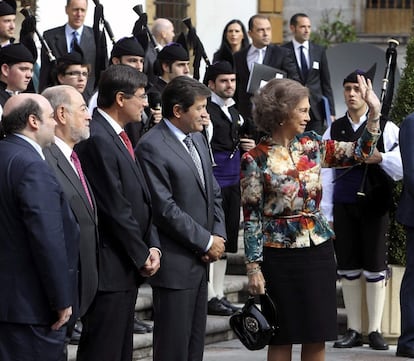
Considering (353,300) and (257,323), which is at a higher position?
(257,323)

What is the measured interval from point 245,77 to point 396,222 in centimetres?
351

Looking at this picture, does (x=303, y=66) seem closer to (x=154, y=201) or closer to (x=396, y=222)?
(x=396, y=222)

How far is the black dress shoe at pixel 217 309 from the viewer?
11016 millimetres

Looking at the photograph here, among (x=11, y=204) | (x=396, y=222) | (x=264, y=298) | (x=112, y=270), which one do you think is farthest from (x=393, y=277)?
(x=11, y=204)

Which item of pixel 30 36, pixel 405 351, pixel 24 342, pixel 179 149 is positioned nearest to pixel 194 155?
pixel 179 149

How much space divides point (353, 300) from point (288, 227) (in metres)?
2.85

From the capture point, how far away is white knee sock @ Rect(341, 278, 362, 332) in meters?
10.7

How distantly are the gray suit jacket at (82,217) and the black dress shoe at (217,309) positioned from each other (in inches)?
146

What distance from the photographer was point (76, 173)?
24.2 ft

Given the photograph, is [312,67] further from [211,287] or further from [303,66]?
[211,287]

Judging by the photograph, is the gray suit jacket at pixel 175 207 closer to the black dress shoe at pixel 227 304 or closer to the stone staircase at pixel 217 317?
the stone staircase at pixel 217 317

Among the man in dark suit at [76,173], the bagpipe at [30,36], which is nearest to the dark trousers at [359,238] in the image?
the bagpipe at [30,36]

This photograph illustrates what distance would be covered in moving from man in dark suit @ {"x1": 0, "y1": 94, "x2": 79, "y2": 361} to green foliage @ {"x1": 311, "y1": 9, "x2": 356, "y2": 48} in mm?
14591

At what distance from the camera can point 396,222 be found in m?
10.8
